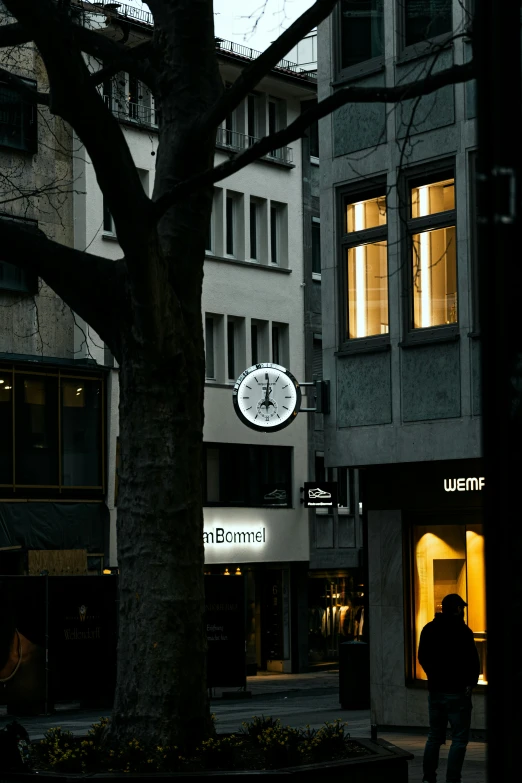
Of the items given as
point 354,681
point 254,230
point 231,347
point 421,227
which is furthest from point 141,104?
point 421,227

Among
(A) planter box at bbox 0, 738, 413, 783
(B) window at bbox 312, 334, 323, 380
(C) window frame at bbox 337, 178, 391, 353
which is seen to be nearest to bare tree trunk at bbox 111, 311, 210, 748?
(A) planter box at bbox 0, 738, 413, 783

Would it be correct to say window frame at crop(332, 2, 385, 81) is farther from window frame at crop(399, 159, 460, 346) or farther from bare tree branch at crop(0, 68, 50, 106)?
bare tree branch at crop(0, 68, 50, 106)

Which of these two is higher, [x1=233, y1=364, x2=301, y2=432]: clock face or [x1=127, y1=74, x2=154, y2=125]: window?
[x1=127, y1=74, x2=154, y2=125]: window

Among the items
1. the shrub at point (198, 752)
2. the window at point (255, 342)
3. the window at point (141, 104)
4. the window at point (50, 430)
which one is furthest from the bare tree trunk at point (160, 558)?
the window at point (255, 342)

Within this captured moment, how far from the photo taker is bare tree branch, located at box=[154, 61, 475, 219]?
8.95 meters

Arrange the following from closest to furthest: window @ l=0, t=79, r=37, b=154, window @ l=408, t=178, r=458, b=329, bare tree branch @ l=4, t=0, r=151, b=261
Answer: bare tree branch @ l=4, t=0, r=151, b=261, window @ l=408, t=178, r=458, b=329, window @ l=0, t=79, r=37, b=154

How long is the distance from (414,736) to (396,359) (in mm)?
4813

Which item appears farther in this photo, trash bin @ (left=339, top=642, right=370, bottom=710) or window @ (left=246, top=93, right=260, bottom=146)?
window @ (left=246, top=93, right=260, bottom=146)

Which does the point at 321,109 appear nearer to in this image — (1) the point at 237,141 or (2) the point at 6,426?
(2) the point at 6,426

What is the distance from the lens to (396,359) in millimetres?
19031

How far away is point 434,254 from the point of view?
747 inches

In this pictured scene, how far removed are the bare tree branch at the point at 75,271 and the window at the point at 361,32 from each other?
10.4 meters

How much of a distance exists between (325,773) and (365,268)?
1069cm

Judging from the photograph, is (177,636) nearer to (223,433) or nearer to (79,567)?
(79,567)
